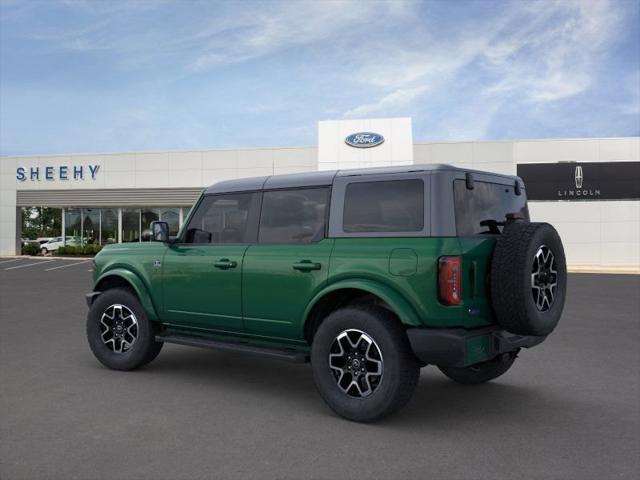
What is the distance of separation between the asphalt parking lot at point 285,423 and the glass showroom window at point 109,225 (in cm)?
Result: 2852

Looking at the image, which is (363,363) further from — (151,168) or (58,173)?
(58,173)

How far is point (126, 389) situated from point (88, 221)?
3205 cm

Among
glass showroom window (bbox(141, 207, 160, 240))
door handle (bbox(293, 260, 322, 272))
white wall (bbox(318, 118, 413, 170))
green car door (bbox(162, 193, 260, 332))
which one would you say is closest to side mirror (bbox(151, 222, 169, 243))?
green car door (bbox(162, 193, 260, 332))

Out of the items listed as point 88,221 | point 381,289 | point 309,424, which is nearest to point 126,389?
point 309,424

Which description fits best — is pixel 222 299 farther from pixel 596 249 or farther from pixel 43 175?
pixel 43 175

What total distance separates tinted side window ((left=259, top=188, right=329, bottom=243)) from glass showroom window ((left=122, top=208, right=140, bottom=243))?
3045cm

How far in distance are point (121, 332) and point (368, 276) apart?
3.15 meters

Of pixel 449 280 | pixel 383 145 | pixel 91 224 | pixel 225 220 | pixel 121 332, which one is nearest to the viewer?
pixel 449 280

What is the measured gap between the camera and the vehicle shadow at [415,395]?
4695mm

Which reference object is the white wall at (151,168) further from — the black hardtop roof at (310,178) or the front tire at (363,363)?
the front tire at (363,363)

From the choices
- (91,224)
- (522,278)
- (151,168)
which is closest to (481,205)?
(522,278)

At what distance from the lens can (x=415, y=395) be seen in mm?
5301

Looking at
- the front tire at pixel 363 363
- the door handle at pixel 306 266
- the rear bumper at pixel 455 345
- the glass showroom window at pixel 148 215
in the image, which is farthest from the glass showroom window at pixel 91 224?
the rear bumper at pixel 455 345

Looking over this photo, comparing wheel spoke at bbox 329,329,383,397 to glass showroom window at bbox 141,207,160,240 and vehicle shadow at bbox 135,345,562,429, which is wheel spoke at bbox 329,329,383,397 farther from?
glass showroom window at bbox 141,207,160,240
